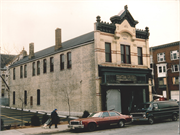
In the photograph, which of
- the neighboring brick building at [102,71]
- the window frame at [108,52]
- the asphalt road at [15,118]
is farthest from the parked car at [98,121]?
the window frame at [108,52]

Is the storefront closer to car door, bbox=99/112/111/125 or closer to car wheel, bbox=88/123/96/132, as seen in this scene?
car door, bbox=99/112/111/125

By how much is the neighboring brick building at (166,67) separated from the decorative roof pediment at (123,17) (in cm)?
2724

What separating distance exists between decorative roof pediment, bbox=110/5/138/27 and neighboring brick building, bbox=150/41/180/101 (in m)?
27.2

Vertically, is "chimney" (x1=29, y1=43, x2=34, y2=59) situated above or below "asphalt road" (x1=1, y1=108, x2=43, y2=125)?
above

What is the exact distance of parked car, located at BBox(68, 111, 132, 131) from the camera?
14.8 m

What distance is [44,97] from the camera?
3045 cm

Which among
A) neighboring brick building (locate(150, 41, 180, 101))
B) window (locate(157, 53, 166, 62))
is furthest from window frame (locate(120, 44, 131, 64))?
window (locate(157, 53, 166, 62))

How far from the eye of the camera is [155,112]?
59.7 ft

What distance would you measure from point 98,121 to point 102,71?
312 inches

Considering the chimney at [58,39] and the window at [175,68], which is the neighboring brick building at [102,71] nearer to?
the chimney at [58,39]

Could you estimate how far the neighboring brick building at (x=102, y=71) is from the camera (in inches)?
890

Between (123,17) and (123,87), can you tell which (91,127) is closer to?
(123,87)

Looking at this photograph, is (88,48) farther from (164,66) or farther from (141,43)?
(164,66)

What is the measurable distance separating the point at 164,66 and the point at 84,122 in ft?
146
